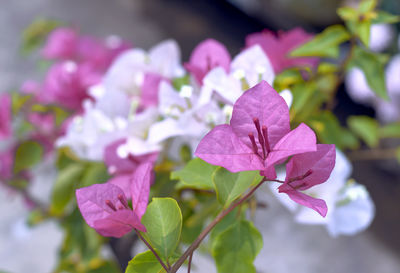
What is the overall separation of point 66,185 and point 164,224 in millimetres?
229

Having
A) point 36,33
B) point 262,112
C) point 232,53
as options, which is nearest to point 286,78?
point 262,112

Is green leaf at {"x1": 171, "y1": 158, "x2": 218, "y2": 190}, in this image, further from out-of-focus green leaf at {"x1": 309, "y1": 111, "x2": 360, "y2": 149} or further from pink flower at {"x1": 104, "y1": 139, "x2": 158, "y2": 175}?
out-of-focus green leaf at {"x1": 309, "y1": 111, "x2": 360, "y2": 149}

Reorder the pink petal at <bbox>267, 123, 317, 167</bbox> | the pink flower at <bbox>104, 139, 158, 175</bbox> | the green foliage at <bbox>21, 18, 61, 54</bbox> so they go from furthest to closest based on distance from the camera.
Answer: the green foliage at <bbox>21, 18, 61, 54</bbox>
the pink flower at <bbox>104, 139, 158, 175</bbox>
the pink petal at <bbox>267, 123, 317, 167</bbox>

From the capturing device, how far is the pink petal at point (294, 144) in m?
0.23

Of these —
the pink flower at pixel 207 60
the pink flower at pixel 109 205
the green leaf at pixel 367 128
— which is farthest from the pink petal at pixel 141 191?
the green leaf at pixel 367 128

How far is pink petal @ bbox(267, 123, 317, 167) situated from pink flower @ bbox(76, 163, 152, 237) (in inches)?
3.2

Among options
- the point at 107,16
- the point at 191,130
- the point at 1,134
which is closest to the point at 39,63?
the point at 1,134

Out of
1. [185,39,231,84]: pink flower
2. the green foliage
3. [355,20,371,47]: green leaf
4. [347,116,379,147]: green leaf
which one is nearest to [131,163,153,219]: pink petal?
[185,39,231,84]: pink flower

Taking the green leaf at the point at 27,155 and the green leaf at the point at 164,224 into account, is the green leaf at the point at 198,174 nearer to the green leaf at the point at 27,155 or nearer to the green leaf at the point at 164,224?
the green leaf at the point at 164,224

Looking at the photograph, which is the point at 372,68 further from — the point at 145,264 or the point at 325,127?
the point at 145,264

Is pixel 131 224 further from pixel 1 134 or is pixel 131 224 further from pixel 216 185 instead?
pixel 1 134

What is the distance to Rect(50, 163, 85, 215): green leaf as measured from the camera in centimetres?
45

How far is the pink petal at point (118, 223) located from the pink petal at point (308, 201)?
0.09 meters

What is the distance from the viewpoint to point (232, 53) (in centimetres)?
150
